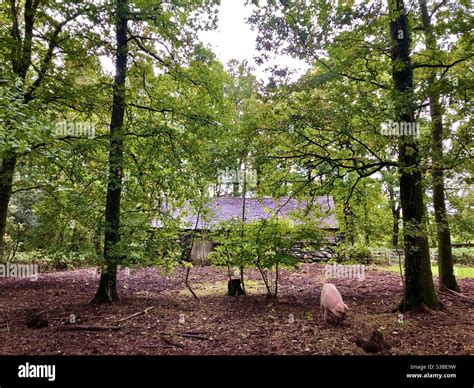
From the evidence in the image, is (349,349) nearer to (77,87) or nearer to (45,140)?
(45,140)

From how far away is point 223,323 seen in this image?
725 centimetres

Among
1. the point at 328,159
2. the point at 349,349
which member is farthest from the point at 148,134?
the point at 349,349

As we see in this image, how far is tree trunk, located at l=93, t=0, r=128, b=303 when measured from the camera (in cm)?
764

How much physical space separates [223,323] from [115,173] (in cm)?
454
